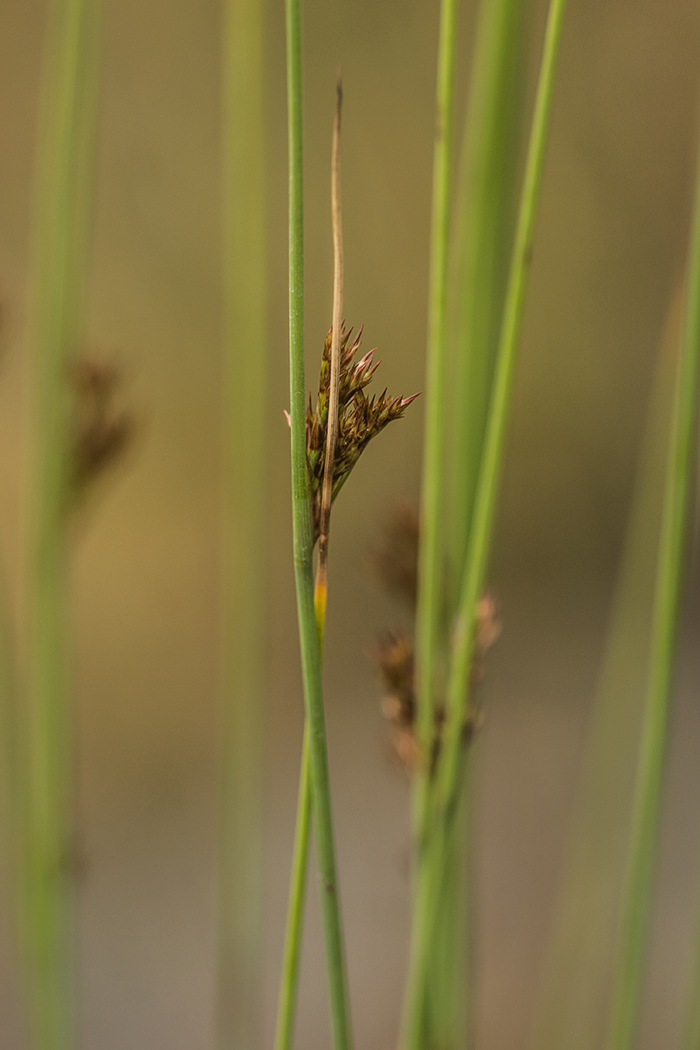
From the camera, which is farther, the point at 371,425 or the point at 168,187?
the point at 168,187

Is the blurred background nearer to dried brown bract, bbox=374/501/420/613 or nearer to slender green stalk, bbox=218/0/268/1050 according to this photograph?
slender green stalk, bbox=218/0/268/1050

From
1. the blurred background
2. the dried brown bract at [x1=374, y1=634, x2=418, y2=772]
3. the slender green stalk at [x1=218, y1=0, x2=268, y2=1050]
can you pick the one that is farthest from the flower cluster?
the blurred background

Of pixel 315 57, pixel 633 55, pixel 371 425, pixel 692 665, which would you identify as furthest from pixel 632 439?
pixel 371 425

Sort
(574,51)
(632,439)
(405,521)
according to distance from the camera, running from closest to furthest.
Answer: (405,521) → (574,51) → (632,439)

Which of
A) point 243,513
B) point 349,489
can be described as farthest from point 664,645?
point 349,489

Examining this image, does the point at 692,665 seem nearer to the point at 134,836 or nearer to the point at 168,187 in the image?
the point at 134,836

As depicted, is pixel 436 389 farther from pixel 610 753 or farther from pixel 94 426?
pixel 610 753

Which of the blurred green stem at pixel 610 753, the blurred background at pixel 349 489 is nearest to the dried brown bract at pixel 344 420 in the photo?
the blurred green stem at pixel 610 753
